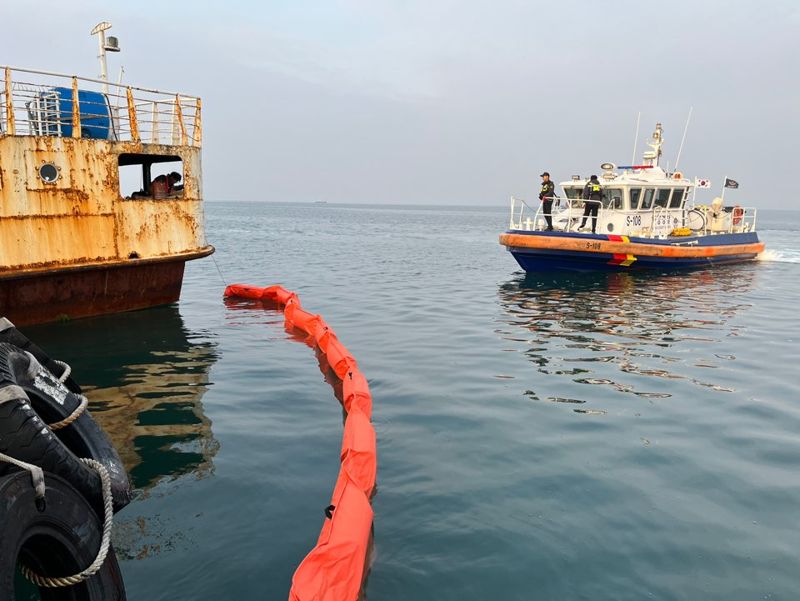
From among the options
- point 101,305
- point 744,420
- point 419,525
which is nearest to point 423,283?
point 101,305

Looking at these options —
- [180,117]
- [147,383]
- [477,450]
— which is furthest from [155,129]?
[477,450]

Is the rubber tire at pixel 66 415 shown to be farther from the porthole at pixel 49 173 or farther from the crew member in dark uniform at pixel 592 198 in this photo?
the crew member in dark uniform at pixel 592 198

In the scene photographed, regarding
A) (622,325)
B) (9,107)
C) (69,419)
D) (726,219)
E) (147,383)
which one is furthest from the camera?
(726,219)

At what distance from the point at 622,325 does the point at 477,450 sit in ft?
26.5

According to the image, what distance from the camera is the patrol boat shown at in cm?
2048

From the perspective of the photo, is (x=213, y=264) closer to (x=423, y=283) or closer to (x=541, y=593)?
(x=423, y=283)

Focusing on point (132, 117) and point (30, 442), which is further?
point (132, 117)

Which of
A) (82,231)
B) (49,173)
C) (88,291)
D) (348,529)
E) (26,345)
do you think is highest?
(49,173)

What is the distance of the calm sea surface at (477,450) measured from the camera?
4.47 m

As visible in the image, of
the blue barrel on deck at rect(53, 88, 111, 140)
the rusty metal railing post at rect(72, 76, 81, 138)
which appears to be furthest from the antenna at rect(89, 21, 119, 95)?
the rusty metal railing post at rect(72, 76, 81, 138)

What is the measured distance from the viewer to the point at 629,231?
21.8 metres

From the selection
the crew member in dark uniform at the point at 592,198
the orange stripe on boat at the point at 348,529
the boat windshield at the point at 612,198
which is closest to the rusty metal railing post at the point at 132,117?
the orange stripe on boat at the point at 348,529

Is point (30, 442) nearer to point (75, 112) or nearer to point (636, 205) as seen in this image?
point (75, 112)

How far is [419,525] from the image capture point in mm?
5016
